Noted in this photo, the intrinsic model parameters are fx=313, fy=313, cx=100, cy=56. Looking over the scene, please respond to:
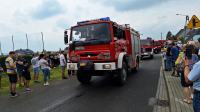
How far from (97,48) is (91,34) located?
0.73 m

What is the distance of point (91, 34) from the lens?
13352mm

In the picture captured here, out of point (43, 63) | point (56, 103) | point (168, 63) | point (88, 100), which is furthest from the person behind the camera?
point (168, 63)

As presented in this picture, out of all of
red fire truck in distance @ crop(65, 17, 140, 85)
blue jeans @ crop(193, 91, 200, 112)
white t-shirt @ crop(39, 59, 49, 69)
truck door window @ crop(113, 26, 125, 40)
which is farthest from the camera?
white t-shirt @ crop(39, 59, 49, 69)

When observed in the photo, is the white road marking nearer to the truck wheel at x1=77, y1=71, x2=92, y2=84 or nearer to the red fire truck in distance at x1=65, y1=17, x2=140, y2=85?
the red fire truck in distance at x1=65, y1=17, x2=140, y2=85

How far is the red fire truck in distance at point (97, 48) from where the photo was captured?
12775 mm

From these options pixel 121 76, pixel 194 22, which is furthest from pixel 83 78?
pixel 194 22

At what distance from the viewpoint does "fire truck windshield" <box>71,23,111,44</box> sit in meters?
13.0

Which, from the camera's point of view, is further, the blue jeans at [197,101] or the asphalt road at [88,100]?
the asphalt road at [88,100]

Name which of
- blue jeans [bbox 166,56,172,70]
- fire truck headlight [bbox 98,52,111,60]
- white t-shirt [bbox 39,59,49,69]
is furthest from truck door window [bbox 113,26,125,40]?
blue jeans [bbox 166,56,172,70]

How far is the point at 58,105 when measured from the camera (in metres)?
9.95

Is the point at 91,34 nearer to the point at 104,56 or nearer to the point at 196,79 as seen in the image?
the point at 104,56

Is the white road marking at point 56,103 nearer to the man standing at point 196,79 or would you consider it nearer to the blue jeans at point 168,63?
the man standing at point 196,79

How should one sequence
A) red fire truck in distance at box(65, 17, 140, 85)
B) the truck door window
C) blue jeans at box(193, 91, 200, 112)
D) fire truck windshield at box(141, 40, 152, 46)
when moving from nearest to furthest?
blue jeans at box(193, 91, 200, 112), red fire truck in distance at box(65, 17, 140, 85), the truck door window, fire truck windshield at box(141, 40, 152, 46)

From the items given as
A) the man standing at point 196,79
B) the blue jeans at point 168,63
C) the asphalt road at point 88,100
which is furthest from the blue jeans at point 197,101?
the blue jeans at point 168,63
